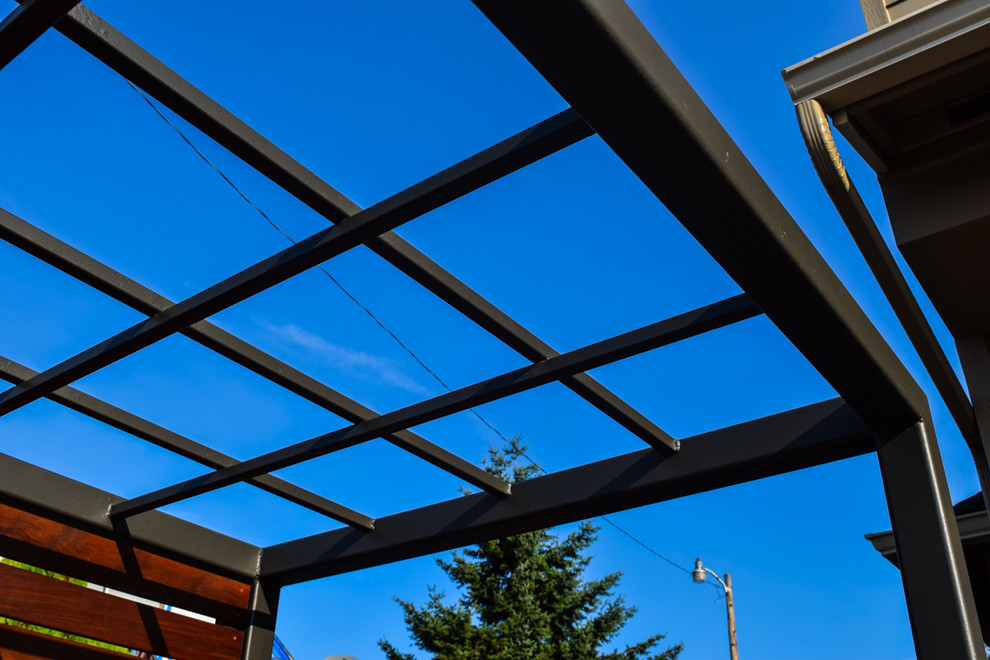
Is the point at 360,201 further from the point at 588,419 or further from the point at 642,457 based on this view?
the point at 588,419

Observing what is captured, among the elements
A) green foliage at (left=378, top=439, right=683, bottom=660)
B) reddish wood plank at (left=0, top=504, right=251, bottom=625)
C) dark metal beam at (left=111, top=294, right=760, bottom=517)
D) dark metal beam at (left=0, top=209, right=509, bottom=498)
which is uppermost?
green foliage at (left=378, top=439, right=683, bottom=660)

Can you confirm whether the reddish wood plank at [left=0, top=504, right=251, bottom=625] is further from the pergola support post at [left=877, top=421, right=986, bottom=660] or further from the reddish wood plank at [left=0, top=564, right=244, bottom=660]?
the pergola support post at [left=877, top=421, right=986, bottom=660]

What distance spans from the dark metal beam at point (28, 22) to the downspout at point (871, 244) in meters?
1.98

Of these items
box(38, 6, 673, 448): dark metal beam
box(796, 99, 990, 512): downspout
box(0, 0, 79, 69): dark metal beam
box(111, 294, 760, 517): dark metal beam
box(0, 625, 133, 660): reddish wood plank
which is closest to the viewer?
box(0, 0, 79, 69): dark metal beam

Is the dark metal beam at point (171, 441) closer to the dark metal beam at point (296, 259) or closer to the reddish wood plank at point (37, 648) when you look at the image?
the dark metal beam at point (296, 259)

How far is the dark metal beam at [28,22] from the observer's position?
1.91 m

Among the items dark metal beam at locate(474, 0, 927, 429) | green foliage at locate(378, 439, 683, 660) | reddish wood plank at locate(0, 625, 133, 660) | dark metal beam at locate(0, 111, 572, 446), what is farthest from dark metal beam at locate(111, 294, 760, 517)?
green foliage at locate(378, 439, 683, 660)

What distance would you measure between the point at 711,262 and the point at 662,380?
988 millimetres

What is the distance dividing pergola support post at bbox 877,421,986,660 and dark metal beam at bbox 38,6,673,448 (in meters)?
1.01

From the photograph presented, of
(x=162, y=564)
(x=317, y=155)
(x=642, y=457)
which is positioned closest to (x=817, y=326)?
(x=642, y=457)

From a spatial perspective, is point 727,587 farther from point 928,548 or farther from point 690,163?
point 690,163

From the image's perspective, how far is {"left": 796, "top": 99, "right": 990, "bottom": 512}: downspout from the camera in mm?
2525

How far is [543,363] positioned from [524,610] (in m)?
15.3

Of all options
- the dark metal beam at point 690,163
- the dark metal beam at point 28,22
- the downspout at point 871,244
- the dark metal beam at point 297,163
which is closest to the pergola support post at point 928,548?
the downspout at point 871,244
